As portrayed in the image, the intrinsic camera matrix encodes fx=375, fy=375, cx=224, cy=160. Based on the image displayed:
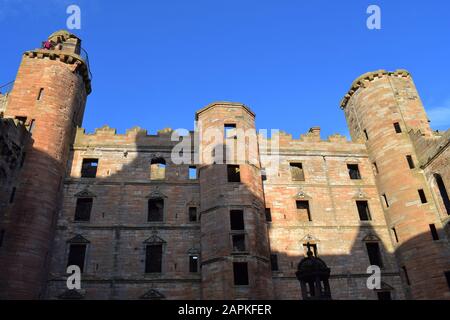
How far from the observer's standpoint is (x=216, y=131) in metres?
26.2

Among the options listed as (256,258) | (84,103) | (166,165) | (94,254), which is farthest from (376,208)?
(84,103)

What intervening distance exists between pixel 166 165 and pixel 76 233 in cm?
731

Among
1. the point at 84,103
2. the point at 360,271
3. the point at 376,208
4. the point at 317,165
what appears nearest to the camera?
the point at 360,271

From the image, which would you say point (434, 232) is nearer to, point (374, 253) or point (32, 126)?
point (374, 253)

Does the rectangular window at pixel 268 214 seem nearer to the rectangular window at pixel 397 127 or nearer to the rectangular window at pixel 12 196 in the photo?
the rectangular window at pixel 397 127

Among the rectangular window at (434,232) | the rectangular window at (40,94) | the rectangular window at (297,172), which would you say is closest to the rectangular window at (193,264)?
the rectangular window at (297,172)

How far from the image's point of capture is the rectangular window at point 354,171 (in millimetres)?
28094

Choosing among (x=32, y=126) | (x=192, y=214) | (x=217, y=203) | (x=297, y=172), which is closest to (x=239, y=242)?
(x=217, y=203)

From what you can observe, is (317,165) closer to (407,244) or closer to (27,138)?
(407,244)

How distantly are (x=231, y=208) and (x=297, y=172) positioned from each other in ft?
A: 23.2

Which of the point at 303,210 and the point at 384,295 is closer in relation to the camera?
the point at 384,295

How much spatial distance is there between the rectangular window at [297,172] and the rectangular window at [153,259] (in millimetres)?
10809

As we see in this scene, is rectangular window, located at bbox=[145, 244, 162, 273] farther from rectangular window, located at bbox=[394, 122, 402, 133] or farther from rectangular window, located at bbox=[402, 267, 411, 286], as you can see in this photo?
rectangular window, located at bbox=[394, 122, 402, 133]

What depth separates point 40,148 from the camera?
2353 centimetres
